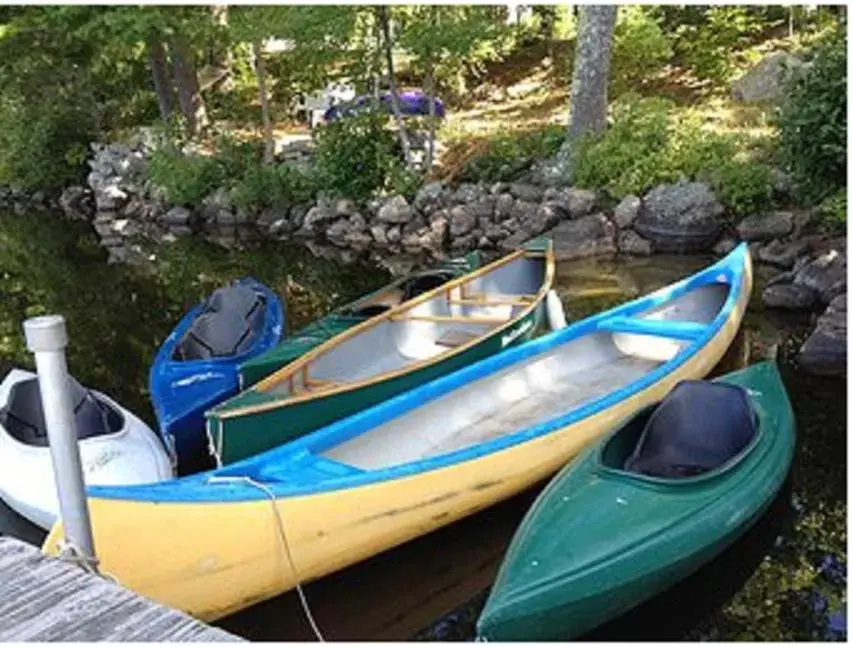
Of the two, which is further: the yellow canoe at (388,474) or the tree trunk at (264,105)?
the tree trunk at (264,105)

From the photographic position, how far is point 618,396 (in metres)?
6.64

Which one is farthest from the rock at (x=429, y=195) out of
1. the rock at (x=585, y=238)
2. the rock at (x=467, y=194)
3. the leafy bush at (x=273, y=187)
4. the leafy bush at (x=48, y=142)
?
→ the leafy bush at (x=48, y=142)

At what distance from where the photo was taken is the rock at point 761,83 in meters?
15.2

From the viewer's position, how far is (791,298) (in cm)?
1000

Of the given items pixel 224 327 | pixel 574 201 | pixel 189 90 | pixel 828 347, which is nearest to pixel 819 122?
pixel 828 347

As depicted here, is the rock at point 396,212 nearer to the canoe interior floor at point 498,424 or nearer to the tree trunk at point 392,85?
the tree trunk at point 392,85

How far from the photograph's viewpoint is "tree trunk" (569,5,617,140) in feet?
45.2

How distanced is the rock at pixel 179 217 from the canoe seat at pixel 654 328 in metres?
11.3

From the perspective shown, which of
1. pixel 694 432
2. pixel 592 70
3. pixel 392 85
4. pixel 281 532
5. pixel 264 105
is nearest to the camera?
pixel 281 532

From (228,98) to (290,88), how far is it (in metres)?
1.53

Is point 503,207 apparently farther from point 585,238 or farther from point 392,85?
point 392,85

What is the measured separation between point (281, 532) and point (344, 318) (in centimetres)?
349

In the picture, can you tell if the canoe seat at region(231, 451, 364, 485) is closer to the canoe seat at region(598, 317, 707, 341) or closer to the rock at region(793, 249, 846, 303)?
the canoe seat at region(598, 317, 707, 341)

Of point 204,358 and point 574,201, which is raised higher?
point 204,358
